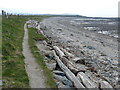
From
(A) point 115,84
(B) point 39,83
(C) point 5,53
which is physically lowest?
(A) point 115,84

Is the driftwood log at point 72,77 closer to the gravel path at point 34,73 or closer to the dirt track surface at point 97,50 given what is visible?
the gravel path at point 34,73

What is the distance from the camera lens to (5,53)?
16391 mm

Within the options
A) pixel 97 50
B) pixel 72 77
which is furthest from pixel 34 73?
pixel 97 50

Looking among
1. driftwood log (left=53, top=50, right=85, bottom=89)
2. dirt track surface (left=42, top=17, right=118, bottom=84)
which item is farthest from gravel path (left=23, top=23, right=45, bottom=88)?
dirt track surface (left=42, top=17, right=118, bottom=84)

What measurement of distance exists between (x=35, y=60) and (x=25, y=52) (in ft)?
10.3

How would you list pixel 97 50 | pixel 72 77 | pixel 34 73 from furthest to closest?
1. pixel 97 50
2. pixel 34 73
3. pixel 72 77

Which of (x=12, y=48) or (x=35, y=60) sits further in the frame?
(x=12, y=48)

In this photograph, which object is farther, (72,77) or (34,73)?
(34,73)

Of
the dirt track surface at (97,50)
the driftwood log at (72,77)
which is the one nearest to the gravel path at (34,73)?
the driftwood log at (72,77)

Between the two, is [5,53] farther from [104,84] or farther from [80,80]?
[104,84]

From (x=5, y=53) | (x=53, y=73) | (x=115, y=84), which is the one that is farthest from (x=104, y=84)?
(x=5, y=53)

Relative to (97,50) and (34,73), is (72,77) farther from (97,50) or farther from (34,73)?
(97,50)

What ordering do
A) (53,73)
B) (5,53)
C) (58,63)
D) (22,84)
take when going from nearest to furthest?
1. (22,84)
2. (53,73)
3. (58,63)
4. (5,53)

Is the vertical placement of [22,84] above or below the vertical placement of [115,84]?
above
